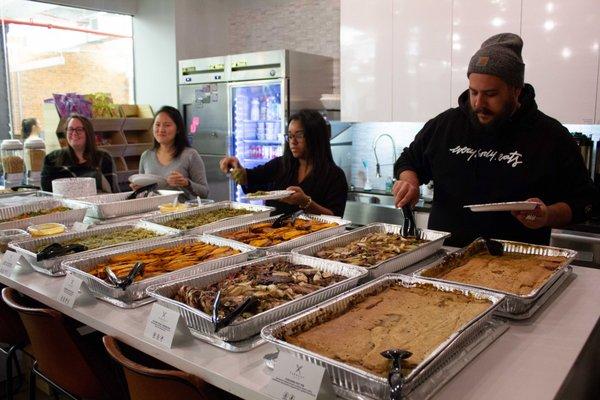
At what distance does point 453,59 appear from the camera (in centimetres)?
396

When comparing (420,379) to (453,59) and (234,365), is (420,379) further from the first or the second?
(453,59)

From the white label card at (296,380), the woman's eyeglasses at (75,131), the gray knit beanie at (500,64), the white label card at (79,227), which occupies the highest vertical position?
the gray knit beanie at (500,64)

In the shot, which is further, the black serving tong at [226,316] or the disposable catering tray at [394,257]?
the disposable catering tray at [394,257]

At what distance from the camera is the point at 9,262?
6.61ft

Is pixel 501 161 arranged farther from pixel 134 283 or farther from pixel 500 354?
pixel 134 283

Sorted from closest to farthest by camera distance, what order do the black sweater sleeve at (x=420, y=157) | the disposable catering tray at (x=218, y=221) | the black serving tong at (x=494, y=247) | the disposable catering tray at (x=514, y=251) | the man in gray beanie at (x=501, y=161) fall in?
the disposable catering tray at (x=514, y=251) → the black serving tong at (x=494, y=247) → the man in gray beanie at (x=501, y=161) → the disposable catering tray at (x=218, y=221) → the black sweater sleeve at (x=420, y=157)

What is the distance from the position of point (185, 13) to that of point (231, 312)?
531cm

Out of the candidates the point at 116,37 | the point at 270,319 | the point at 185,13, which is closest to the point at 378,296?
the point at 270,319

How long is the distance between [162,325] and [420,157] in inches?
64.9

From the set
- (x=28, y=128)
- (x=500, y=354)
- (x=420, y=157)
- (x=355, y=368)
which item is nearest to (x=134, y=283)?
(x=355, y=368)

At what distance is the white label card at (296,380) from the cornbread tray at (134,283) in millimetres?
672

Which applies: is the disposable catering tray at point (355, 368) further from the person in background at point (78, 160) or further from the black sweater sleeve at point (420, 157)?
the person in background at point (78, 160)

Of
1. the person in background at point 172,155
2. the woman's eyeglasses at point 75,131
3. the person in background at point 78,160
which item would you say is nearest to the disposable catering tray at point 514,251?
the person in background at point 172,155

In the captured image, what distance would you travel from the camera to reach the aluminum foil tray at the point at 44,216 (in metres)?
2.58
